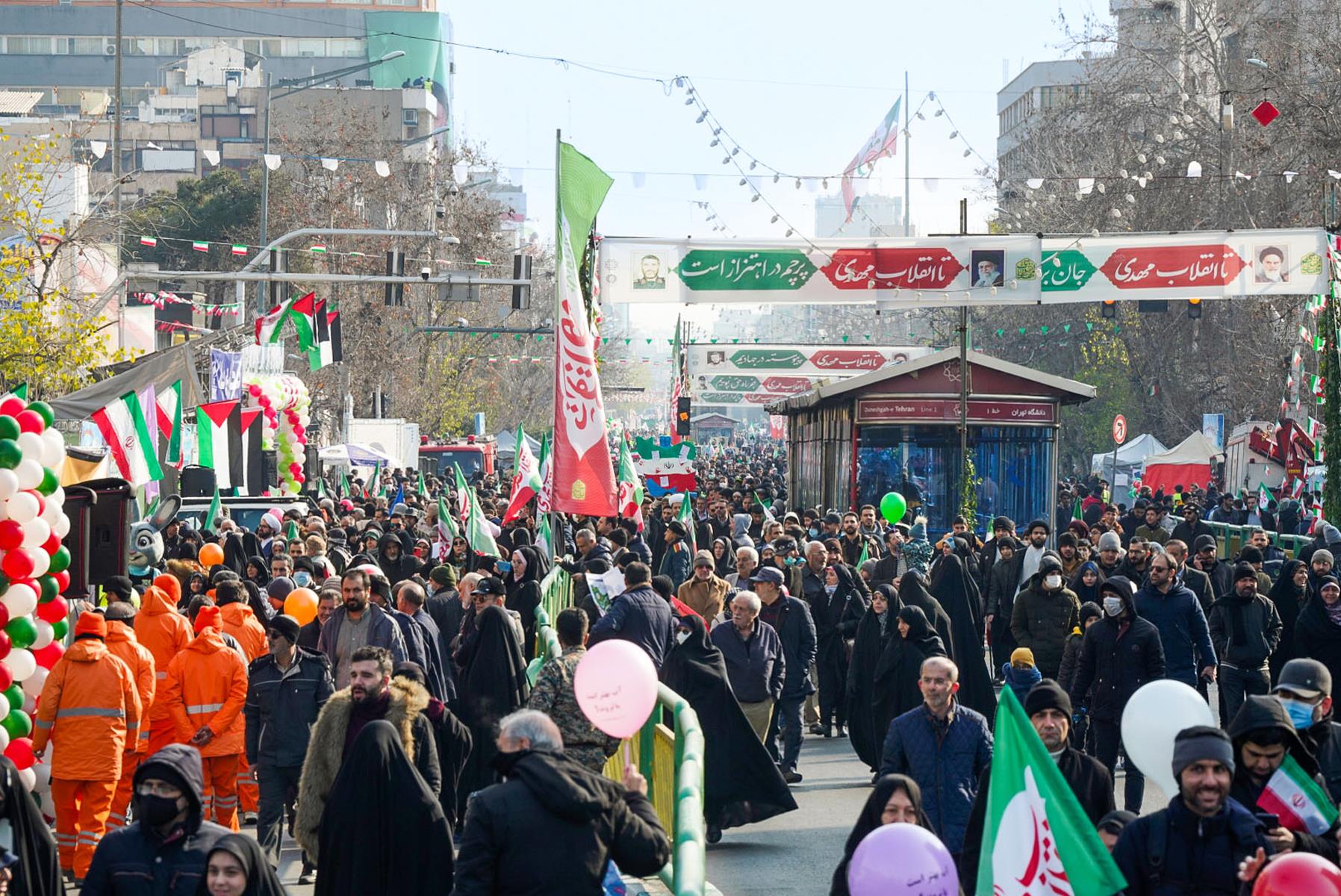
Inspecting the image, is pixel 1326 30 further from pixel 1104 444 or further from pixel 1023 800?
pixel 1023 800

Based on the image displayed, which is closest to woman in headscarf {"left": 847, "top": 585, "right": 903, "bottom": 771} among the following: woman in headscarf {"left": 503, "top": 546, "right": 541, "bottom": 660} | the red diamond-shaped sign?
woman in headscarf {"left": 503, "top": 546, "right": 541, "bottom": 660}

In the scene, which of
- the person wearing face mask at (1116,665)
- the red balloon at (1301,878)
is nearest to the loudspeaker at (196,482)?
the person wearing face mask at (1116,665)

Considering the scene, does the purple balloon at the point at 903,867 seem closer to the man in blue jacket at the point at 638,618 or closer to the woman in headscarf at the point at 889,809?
the woman in headscarf at the point at 889,809

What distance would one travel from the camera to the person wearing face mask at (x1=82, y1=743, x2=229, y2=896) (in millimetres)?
5898

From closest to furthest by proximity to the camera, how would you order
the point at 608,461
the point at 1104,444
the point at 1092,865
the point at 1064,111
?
1. the point at 1092,865
2. the point at 608,461
3. the point at 1064,111
4. the point at 1104,444

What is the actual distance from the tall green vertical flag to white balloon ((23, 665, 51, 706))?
5968 mm

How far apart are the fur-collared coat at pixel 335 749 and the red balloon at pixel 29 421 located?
2.80 metres

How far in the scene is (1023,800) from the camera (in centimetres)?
559

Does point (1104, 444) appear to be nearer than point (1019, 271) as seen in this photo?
No

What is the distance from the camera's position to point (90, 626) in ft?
32.7

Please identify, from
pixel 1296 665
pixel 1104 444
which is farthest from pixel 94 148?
pixel 1104 444

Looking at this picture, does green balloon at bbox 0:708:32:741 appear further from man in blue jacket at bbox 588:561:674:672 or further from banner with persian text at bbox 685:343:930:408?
banner with persian text at bbox 685:343:930:408

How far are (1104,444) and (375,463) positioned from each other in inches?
1003

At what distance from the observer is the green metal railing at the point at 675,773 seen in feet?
21.3
